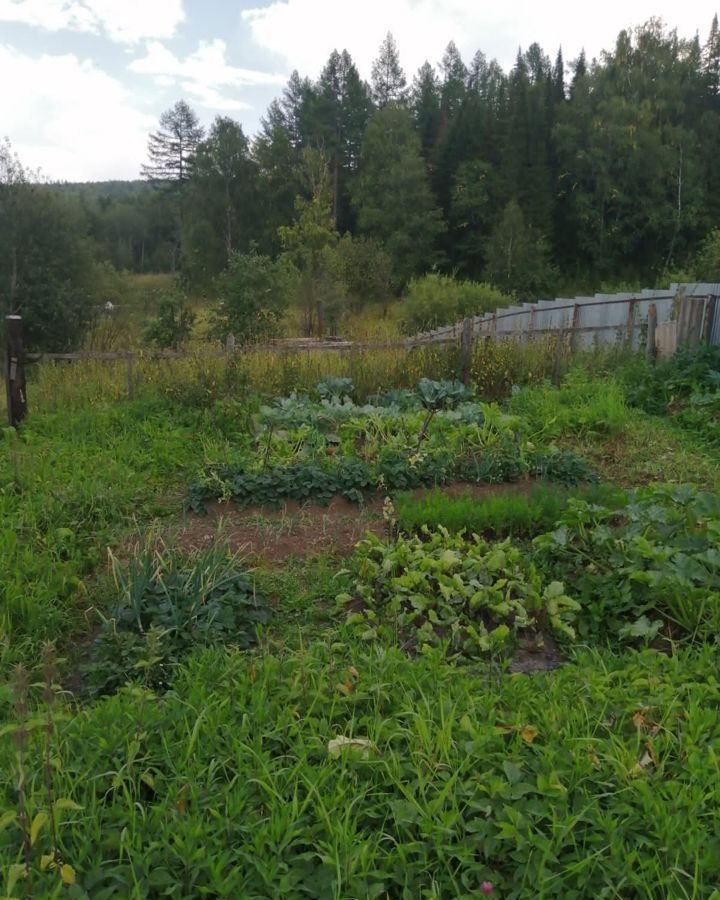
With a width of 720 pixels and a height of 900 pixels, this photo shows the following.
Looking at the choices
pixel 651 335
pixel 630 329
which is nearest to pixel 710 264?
pixel 630 329

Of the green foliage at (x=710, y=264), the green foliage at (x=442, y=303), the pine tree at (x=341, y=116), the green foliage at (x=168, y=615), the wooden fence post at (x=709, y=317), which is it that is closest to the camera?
the green foliage at (x=168, y=615)

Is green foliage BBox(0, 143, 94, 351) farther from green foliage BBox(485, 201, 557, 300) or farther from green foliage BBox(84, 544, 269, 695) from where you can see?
green foliage BBox(84, 544, 269, 695)

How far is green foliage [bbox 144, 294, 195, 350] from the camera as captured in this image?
20844 millimetres

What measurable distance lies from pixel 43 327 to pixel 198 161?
21.0 metres

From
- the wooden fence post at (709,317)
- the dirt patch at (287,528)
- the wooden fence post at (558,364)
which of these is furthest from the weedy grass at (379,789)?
the wooden fence post at (709,317)

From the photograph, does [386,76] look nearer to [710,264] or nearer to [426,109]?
[426,109]

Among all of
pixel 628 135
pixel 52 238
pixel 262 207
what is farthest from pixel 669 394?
pixel 262 207

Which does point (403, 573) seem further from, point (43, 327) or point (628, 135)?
point (628, 135)

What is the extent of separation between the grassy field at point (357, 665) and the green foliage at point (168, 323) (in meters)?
14.0

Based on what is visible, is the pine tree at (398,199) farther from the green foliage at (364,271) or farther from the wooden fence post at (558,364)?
the wooden fence post at (558,364)

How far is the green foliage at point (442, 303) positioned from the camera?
2590cm

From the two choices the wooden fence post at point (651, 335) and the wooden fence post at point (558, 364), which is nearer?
the wooden fence post at point (558, 364)

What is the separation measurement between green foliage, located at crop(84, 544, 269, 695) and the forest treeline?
3261 cm

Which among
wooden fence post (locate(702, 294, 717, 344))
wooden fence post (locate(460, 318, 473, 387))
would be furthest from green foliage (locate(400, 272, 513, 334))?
wooden fence post (locate(460, 318, 473, 387))
